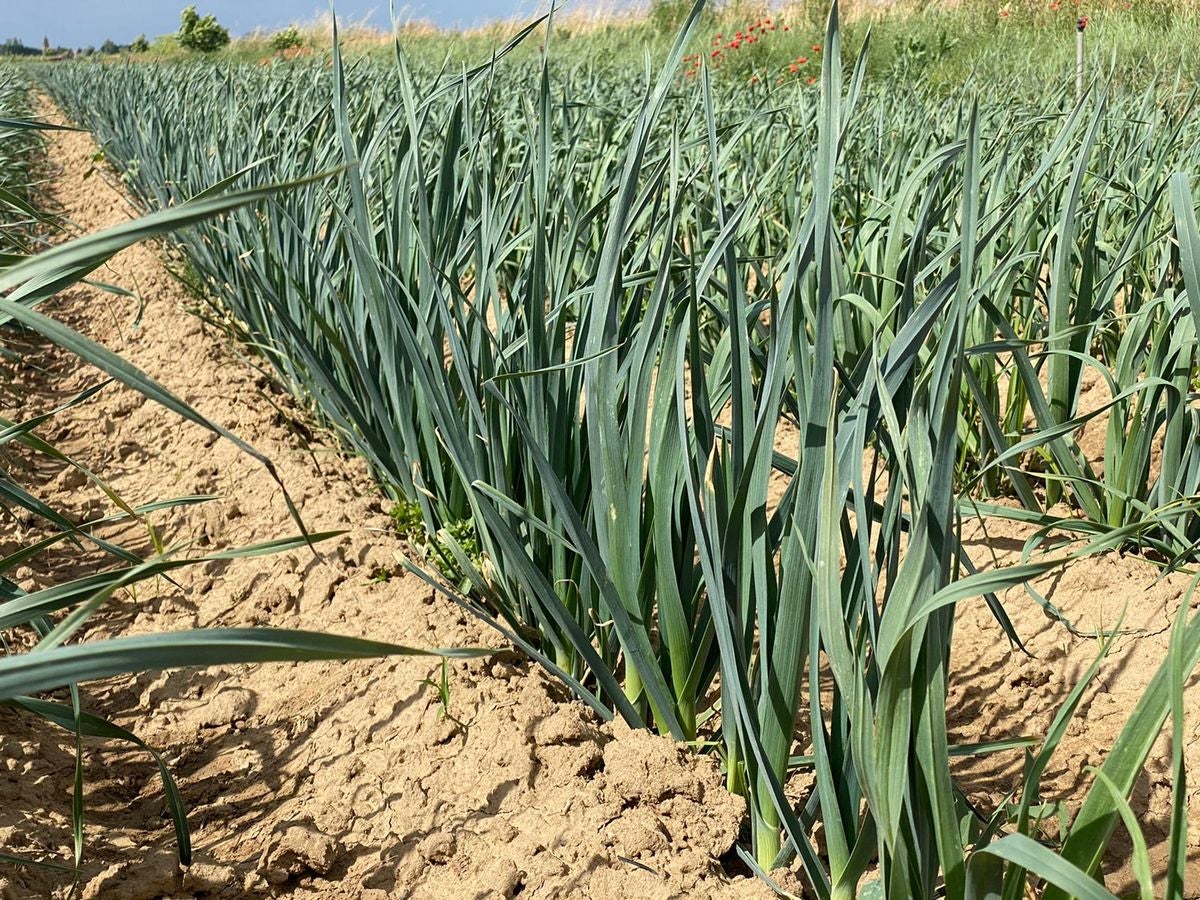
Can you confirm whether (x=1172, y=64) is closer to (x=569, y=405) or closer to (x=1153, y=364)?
(x=1153, y=364)

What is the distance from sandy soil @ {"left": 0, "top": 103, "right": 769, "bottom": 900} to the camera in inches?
52.0

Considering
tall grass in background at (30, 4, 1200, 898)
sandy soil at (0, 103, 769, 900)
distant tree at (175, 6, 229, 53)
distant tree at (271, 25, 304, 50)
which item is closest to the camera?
tall grass in background at (30, 4, 1200, 898)

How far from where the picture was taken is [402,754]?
1.58m

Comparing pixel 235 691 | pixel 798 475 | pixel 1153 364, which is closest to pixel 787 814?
pixel 798 475

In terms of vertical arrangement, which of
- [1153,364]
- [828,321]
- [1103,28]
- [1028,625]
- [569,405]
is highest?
[1103,28]

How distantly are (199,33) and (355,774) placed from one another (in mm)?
33030

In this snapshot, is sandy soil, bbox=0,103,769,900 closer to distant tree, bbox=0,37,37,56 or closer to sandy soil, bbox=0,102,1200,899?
sandy soil, bbox=0,102,1200,899

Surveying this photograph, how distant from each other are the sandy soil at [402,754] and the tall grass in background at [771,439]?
0.10 meters

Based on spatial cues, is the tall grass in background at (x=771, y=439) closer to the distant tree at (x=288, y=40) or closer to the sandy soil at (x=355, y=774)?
the sandy soil at (x=355, y=774)

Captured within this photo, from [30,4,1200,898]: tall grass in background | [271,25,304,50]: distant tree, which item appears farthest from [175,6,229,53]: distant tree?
[30,4,1200,898]: tall grass in background

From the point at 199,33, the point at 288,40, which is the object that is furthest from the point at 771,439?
the point at 199,33

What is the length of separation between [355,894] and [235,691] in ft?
2.03

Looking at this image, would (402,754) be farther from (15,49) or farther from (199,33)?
(15,49)

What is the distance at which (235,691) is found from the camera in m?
1.82
